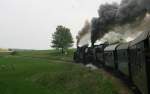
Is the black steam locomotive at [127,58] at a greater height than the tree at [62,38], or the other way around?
the tree at [62,38]

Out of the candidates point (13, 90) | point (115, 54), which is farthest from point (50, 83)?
point (115, 54)

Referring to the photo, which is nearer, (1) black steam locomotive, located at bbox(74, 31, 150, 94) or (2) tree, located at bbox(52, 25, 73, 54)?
(1) black steam locomotive, located at bbox(74, 31, 150, 94)

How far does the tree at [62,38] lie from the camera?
12125 cm

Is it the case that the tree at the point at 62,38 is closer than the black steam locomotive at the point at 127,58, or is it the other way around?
the black steam locomotive at the point at 127,58

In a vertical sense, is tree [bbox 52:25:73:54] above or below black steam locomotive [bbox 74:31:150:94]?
above

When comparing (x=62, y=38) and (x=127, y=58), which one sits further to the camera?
(x=62, y=38)

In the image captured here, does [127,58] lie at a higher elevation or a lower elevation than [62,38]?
lower

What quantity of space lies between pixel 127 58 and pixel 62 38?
103 meters

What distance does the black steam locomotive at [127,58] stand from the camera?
1195 centimetres

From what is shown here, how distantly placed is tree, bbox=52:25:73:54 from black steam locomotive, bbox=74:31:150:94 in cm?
7045

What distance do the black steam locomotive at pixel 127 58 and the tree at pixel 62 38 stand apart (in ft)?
231

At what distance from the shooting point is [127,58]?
1995 centimetres

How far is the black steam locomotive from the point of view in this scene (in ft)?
39.2

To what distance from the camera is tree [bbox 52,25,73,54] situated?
12125 centimetres
